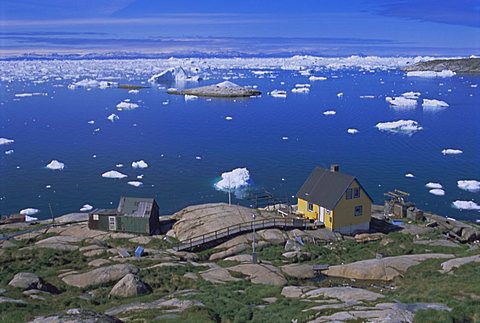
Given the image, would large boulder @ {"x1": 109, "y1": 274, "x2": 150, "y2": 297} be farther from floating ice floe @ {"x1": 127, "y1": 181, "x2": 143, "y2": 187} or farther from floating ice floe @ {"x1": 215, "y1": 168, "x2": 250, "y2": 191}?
floating ice floe @ {"x1": 127, "y1": 181, "x2": 143, "y2": 187}

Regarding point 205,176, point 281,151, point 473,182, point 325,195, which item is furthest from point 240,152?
point 325,195

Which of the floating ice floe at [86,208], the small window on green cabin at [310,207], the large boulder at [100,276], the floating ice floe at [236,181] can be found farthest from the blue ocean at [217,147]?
the large boulder at [100,276]

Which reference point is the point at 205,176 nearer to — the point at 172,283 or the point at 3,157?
the point at 3,157

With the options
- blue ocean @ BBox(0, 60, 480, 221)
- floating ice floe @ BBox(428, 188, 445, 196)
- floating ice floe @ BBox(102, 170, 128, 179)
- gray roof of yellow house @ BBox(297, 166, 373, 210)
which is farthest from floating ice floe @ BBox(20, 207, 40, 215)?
floating ice floe @ BBox(428, 188, 445, 196)

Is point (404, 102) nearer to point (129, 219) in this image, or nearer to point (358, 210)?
point (358, 210)

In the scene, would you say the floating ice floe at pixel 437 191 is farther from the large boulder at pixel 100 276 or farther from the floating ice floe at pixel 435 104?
the floating ice floe at pixel 435 104
